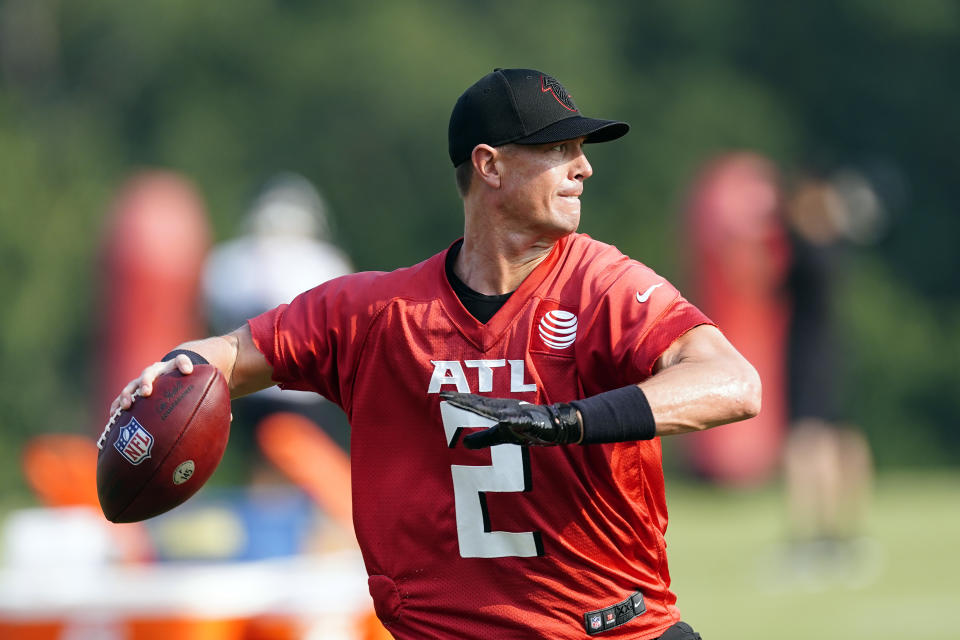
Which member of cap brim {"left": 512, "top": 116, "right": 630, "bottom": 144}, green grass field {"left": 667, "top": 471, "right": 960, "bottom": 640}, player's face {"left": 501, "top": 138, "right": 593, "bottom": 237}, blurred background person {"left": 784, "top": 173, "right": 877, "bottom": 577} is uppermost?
cap brim {"left": 512, "top": 116, "right": 630, "bottom": 144}

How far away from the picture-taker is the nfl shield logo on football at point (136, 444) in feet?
11.9

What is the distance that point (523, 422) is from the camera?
3082mm

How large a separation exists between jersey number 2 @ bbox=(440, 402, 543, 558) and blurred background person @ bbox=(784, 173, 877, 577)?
6.39 meters

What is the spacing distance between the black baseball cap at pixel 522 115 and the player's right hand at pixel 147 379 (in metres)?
0.81

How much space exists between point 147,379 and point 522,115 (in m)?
1.05

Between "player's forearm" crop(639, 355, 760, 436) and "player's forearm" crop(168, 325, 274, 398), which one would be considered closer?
"player's forearm" crop(639, 355, 760, 436)

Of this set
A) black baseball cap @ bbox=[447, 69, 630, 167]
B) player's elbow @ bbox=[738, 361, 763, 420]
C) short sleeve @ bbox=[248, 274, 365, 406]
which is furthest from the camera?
short sleeve @ bbox=[248, 274, 365, 406]

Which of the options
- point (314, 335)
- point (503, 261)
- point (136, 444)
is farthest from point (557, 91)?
point (136, 444)

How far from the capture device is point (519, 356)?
3.55 m

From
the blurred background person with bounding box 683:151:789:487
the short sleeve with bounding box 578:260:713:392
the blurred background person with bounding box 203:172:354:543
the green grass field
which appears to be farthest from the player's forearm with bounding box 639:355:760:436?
the blurred background person with bounding box 683:151:789:487

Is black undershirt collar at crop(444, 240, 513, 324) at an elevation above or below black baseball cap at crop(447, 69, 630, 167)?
below

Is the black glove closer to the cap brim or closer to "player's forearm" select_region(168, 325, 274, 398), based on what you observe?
the cap brim

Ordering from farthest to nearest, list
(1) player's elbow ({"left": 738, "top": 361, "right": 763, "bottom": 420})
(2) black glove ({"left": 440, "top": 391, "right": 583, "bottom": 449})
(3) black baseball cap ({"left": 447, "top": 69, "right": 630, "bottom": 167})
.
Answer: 1. (3) black baseball cap ({"left": 447, "top": 69, "right": 630, "bottom": 167})
2. (1) player's elbow ({"left": 738, "top": 361, "right": 763, "bottom": 420})
3. (2) black glove ({"left": 440, "top": 391, "right": 583, "bottom": 449})

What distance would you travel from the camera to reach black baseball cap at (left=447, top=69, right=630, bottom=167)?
142 inches
